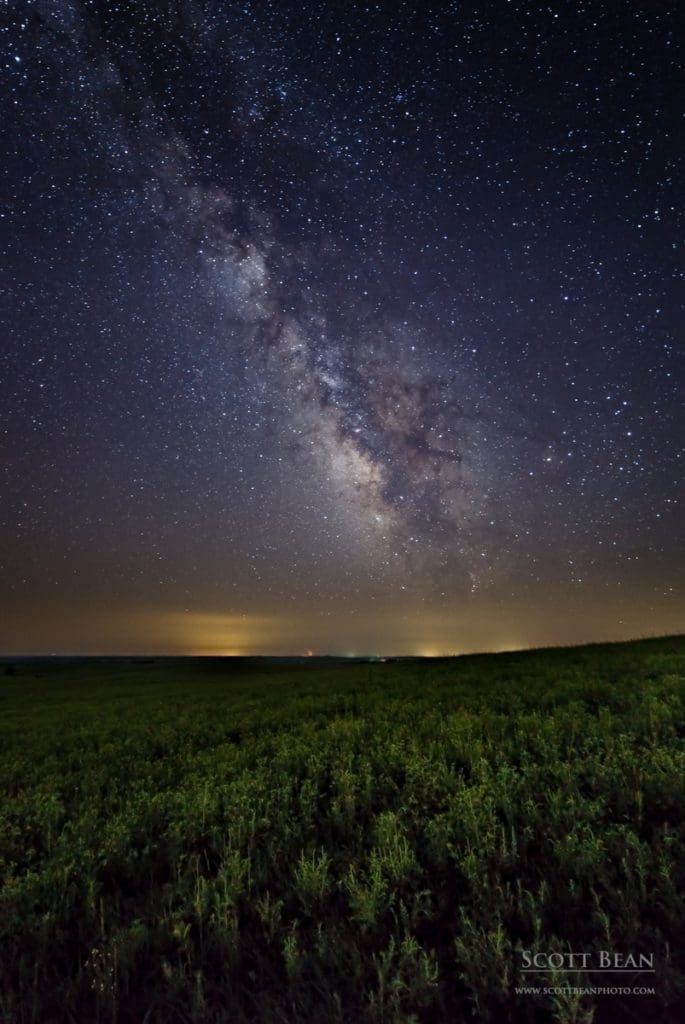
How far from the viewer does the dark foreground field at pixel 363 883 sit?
310cm

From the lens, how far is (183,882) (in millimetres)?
4480

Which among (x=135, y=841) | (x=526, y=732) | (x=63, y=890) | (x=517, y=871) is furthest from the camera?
(x=526, y=732)

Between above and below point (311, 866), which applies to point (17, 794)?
below

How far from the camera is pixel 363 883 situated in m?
4.26

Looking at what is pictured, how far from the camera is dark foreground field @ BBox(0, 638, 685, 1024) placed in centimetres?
310

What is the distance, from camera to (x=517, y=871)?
4172mm

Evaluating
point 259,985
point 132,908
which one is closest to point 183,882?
point 132,908

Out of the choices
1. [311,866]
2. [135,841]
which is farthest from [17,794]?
[311,866]

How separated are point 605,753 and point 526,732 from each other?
1.79 meters

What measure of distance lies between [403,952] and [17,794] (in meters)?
8.06

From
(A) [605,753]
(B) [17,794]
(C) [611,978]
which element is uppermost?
(A) [605,753]

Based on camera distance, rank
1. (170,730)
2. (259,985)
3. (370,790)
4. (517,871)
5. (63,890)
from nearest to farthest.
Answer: (259,985) < (517,871) < (63,890) < (370,790) < (170,730)

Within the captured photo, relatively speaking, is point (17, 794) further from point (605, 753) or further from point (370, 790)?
point (605, 753)

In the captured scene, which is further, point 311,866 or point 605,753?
point 605,753
